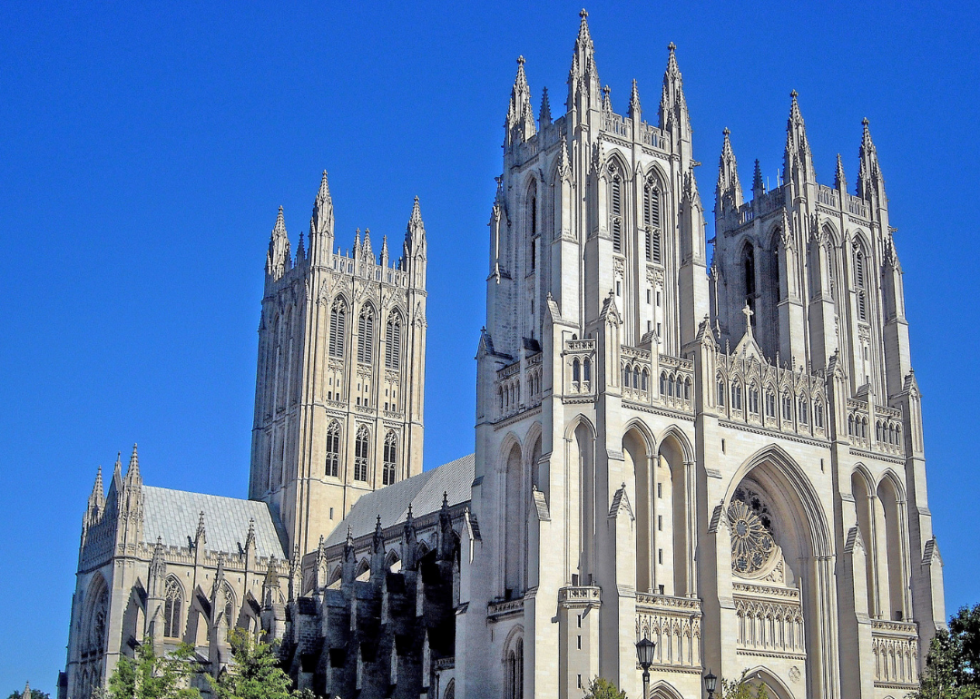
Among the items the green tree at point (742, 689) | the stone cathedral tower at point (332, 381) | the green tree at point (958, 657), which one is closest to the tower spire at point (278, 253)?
the stone cathedral tower at point (332, 381)

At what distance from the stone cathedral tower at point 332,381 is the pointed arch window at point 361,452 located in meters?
0.07

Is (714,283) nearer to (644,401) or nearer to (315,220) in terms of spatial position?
(644,401)

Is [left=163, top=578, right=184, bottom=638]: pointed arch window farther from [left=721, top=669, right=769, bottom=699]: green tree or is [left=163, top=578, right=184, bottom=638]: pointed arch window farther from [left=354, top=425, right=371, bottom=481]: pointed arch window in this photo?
[left=721, top=669, right=769, bottom=699]: green tree

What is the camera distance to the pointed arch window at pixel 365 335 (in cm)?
9856

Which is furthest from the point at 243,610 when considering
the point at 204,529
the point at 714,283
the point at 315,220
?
the point at 714,283

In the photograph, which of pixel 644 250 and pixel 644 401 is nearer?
pixel 644 401

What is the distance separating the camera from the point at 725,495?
183 feet

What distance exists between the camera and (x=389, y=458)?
9769 cm

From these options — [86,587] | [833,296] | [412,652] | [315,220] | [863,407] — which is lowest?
[412,652]

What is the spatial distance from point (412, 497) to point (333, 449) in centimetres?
1354

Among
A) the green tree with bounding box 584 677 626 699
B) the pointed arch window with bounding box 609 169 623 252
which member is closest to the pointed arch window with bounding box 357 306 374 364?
the pointed arch window with bounding box 609 169 623 252

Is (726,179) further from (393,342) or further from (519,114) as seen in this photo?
(393,342)

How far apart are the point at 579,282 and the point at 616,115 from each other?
9.48m

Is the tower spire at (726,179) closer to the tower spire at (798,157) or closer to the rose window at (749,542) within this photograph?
the tower spire at (798,157)
